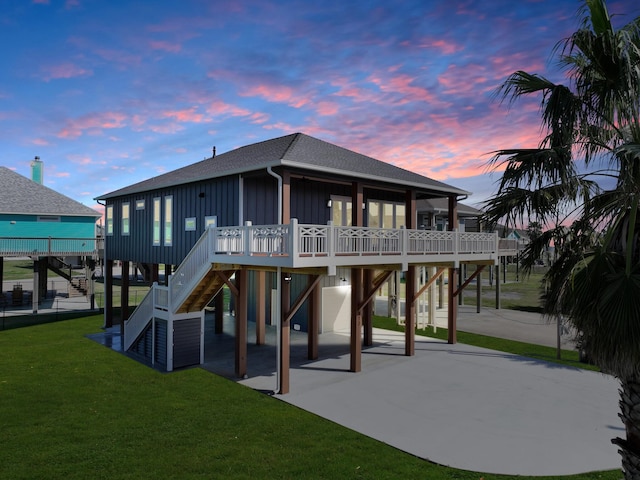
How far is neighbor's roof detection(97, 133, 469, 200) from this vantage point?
43.6 ft

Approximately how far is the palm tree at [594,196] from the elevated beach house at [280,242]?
5895 mm

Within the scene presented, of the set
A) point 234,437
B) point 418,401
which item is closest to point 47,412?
point 234,437

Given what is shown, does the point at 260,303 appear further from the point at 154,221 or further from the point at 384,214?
the point at 384,214

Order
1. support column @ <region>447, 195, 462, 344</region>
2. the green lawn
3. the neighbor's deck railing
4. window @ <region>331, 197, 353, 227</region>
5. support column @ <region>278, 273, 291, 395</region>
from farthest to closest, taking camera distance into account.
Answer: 1. the neighbor's deck railing
2. support column @ <region>447, 195, 462, 344</region>
3. window @ <region>331, 197, 353, 227</region>
4. support column @ <region>278, 273, 291, 395</region>
5. the green lawn

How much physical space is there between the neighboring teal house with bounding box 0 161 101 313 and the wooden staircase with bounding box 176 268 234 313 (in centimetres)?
1706

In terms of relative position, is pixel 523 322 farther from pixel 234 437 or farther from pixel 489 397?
pixel 234 437

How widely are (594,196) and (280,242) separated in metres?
7.52

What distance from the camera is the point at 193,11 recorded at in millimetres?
14344

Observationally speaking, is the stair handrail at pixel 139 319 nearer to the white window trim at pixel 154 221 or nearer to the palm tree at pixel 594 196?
the white window trim at pixel 154 221

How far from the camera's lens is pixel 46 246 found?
1103 inches

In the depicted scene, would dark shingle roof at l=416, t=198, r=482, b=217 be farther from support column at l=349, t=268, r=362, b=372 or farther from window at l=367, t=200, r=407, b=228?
support column at l=349, t=268, r=362, b=372

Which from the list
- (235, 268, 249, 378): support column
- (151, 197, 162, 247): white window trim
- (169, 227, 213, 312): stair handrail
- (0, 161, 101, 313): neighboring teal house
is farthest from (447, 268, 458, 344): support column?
(0, 161, 101, 313): neighboring teal house

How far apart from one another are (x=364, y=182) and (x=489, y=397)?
8.00 m

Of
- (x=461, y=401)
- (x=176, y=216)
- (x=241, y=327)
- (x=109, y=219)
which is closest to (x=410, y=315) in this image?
(x=461, y=401)
